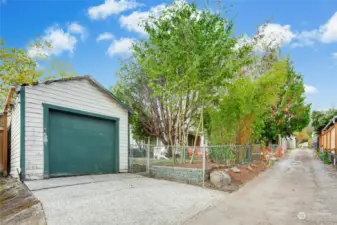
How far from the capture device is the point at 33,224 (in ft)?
12.0

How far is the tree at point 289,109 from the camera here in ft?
59.9

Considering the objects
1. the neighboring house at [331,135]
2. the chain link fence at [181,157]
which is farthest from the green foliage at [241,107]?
the neighboring house at [331,135]

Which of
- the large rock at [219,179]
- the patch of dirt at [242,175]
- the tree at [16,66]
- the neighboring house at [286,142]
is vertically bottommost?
the neighboring house at [286,142]

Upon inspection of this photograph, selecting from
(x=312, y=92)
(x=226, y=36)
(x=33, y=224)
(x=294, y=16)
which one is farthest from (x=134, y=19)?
(x=312, y=92)

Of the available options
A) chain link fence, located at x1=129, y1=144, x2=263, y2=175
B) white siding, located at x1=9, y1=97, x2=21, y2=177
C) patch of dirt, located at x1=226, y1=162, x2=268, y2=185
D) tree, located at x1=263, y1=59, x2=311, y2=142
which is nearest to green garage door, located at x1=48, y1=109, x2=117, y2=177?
white siding, located at x1=9, y1=97, x2=21, y2=177

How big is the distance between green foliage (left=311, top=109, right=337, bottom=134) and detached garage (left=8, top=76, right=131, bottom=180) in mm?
19683

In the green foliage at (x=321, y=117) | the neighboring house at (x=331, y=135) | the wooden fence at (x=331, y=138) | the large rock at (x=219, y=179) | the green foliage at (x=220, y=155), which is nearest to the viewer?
the large rock at (x=219, y=179)

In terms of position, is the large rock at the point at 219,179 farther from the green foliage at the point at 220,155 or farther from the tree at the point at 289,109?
the tree at the point at 289,109

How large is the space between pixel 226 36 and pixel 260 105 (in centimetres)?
361

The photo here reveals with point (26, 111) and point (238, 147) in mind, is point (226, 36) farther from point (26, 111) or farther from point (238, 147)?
point (26, 111)

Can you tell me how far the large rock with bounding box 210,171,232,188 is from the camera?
7.44 metres

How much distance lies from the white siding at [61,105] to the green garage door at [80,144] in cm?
32

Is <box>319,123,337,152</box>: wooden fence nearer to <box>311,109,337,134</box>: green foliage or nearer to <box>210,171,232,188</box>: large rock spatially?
<box>311,109,337,134</box>: green foliage

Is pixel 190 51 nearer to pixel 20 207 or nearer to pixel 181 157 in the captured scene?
pixel 181 157
